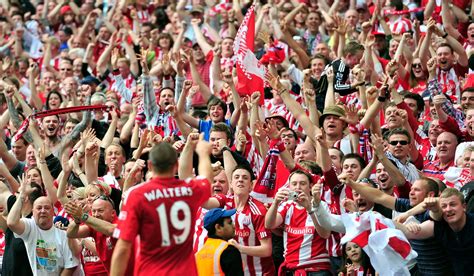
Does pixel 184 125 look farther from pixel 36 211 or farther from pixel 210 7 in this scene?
pixel 210 7

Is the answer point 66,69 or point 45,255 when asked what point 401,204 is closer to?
point 45,255

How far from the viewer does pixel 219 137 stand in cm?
1412

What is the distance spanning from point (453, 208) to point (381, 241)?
2.36ft

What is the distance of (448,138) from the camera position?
13289 mm

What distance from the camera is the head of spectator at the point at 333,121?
549 inches

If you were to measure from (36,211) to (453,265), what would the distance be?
14.1 ft

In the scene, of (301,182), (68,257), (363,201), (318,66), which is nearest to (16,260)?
(68,257)

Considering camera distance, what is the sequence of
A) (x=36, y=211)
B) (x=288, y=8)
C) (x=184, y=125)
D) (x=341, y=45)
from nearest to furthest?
(x=36, y=211), (x=184, y=125), (x=341, y=45), (x=288, y=8)

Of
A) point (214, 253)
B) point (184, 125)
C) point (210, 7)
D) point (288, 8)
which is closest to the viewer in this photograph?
point (214, 253)

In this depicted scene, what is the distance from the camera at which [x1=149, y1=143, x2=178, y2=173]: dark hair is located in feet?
31.3

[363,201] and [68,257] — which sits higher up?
[363,201]

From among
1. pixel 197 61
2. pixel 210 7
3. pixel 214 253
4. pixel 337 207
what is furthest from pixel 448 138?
pixel 210 7

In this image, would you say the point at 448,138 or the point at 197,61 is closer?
the point at 448,138

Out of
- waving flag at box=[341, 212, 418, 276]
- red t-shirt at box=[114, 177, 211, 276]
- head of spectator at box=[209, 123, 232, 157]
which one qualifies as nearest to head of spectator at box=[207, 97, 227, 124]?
head of spectator at box=[209, 123, 232, 157]
